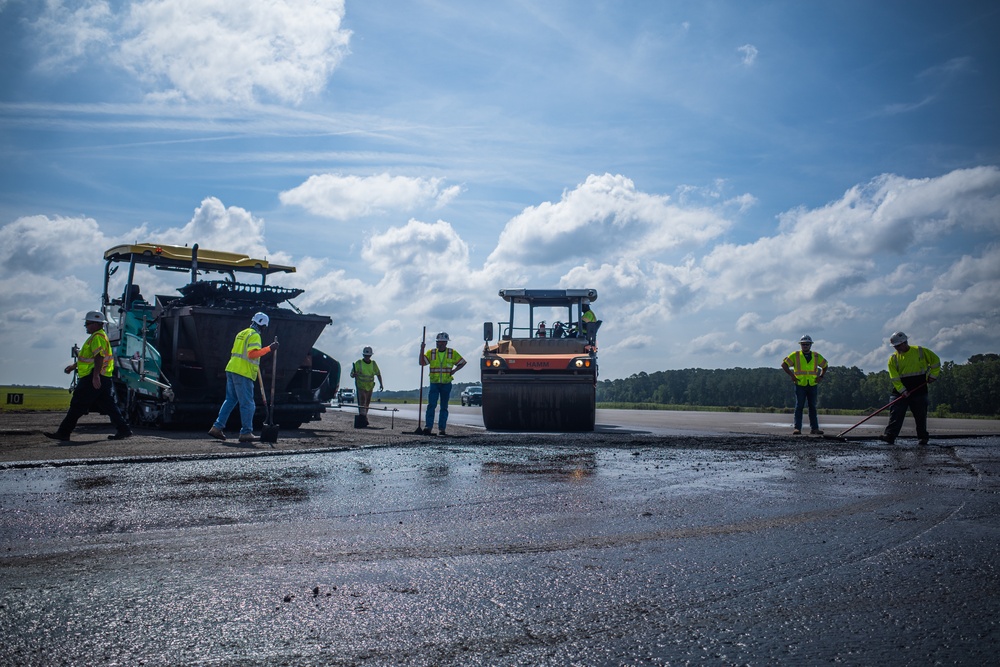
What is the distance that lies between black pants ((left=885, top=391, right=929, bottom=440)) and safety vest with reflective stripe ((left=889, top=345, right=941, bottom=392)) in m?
0.20

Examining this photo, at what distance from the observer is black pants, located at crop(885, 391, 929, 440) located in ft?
39.9

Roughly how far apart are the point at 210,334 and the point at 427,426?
3998 millimetres

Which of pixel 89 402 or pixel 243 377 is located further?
pixel 243 377

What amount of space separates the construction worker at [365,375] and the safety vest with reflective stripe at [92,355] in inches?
264

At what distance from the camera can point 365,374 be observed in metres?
17.6

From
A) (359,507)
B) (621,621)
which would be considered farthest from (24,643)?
(359,507)

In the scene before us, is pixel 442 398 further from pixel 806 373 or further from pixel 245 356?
pixel 806 373

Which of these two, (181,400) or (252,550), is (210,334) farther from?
(252,550)

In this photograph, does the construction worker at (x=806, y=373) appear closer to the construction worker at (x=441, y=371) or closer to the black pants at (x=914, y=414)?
the black pants at (x=914, y=414)

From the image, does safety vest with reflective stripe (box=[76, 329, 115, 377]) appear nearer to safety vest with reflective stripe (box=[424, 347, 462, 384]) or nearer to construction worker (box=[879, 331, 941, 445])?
safety vest with reflective stripe (box=[424, 347, 462, 384])

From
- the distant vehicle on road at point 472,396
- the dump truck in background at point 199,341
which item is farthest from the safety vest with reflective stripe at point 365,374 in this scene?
the distant vehicle on road at point 472,396

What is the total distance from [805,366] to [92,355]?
460 inches

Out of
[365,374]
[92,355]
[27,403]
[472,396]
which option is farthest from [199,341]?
[472,396]

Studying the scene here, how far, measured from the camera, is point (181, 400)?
496 inches
